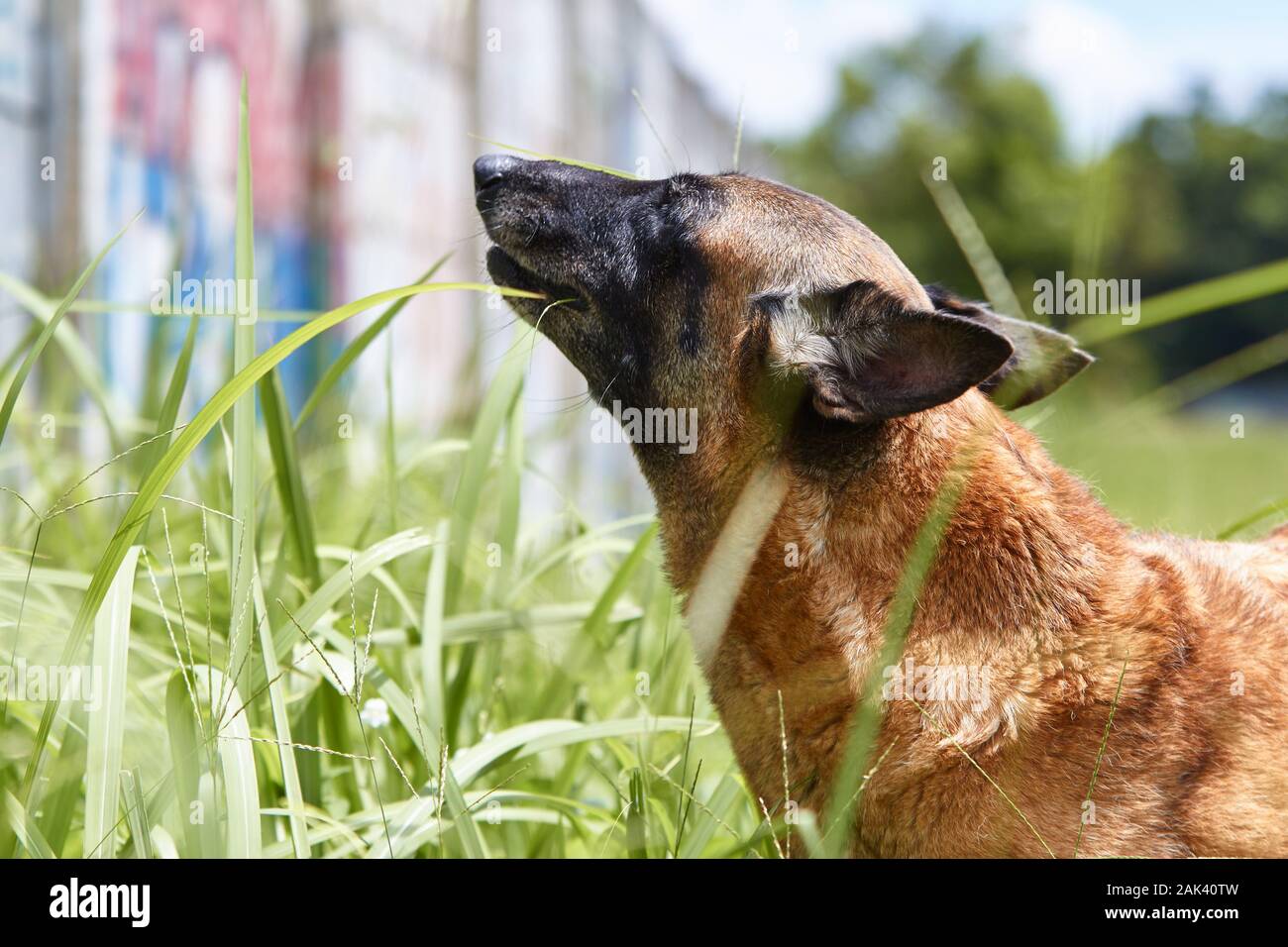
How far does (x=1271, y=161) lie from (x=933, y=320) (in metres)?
34.0

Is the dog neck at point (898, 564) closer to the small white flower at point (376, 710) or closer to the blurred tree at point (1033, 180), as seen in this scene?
the small white flower at point (376, 710)

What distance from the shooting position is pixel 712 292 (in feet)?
8.14

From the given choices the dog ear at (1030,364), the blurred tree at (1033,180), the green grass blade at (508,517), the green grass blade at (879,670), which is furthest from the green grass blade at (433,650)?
the blurred tree at (1033,180)

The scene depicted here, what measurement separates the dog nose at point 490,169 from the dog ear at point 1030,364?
1.10 m

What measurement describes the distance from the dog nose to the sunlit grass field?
313mm

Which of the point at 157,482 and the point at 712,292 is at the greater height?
the point at 712,292

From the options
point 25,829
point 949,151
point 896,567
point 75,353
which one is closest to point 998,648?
point 896,567

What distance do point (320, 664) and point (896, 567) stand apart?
1180mm

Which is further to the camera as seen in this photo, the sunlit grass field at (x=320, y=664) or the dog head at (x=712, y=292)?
the dog head at (x=712, y=292)

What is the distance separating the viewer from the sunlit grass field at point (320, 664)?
186cm

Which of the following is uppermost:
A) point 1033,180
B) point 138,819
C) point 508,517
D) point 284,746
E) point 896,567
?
point 1033,180

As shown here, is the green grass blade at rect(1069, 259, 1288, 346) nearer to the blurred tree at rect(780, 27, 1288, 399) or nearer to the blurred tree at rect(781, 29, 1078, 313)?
the blurred tree at rect(780, 27, 1288, 399)

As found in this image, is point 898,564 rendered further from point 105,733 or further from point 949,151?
point 949,151
